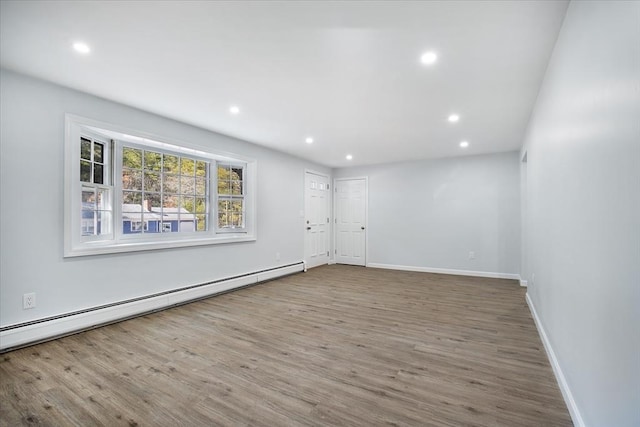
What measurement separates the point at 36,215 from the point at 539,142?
477 cm

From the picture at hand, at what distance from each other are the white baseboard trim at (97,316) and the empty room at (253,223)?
0.02 meters

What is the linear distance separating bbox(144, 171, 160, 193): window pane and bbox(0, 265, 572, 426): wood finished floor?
1.55 metres

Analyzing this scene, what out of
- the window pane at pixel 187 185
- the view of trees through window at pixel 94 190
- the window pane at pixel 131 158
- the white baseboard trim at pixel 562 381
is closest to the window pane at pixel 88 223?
the view of trees through window at pixel 94 190

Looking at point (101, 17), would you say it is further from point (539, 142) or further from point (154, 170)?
point (539, 142)

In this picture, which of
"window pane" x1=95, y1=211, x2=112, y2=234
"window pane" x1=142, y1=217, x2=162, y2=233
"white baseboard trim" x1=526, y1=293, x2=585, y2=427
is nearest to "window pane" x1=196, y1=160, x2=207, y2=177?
"window pane" x1=142, y1=217, x2=162, y2=233

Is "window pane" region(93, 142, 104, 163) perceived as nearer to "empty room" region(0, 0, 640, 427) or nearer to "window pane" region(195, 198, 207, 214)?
"empty room" region(0, 0, 640, 427)

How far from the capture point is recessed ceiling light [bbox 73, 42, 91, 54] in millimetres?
2137

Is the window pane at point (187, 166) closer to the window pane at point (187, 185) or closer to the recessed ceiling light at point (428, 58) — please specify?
the window pane at point (187, 185)

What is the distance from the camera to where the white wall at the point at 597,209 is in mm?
989

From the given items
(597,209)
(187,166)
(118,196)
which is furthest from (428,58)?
(118,196)

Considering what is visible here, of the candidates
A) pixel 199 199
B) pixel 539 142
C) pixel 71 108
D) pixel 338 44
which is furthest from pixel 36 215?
pixel 539 142

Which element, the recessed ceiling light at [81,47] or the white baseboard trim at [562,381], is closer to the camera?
the white baseboard trim at [562,381]

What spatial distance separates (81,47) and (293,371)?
9.43 ft

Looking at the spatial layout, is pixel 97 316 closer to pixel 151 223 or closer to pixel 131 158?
pixel 151 223
